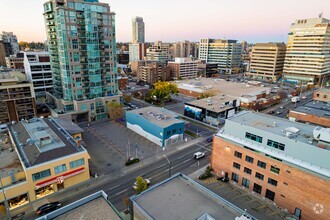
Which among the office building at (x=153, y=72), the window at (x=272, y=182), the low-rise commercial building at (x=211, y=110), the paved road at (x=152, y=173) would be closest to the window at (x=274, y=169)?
the window at (x=272, y=182)

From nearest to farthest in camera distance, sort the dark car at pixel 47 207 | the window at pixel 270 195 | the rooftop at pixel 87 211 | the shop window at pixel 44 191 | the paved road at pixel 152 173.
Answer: the rooftop at pixel 87 211 → the dark car at pixel 47 207 → the window at pixel 270 195 → the shop window at pixel 44 191 → the paved road at pixel 152 173

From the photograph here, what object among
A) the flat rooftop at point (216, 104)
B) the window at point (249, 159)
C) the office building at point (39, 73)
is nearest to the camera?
the window at point (249, 159)

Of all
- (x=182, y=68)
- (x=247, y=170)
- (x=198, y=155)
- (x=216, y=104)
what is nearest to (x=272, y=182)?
(x=247, y=170)

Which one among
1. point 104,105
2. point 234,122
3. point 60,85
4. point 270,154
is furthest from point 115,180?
point 60,85

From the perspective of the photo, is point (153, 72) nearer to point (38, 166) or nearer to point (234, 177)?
point (234, 177)

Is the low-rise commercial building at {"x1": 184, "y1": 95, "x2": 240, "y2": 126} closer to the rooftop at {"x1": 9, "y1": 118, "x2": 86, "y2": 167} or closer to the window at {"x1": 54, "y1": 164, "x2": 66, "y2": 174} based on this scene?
the rooftop at {"x1": 9, "y1": 118, "x2": 86, "y2": 167}

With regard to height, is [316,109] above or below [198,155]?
above

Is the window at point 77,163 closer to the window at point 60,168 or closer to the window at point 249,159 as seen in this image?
the window at point 60,168

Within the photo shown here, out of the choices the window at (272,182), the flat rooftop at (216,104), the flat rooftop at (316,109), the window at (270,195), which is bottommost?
the window at (270,195)
